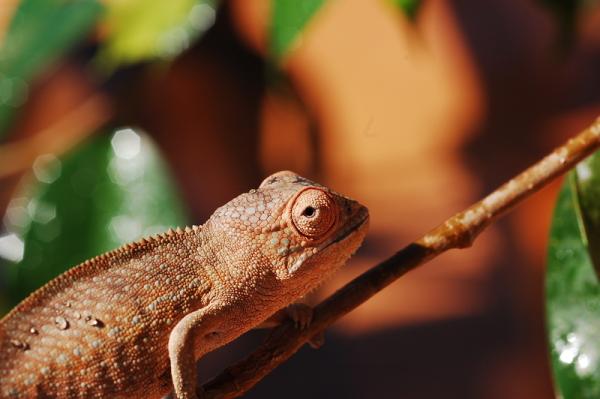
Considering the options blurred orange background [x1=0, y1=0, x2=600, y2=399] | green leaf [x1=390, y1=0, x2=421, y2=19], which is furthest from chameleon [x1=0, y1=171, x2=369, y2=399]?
blurred orange background [x1=0, y1=0, x2=600, y2=399]

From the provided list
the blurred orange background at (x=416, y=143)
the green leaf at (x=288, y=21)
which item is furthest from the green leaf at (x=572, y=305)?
the blurred orange background at (x=416, y=143)

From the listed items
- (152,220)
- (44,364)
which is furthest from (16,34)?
(44,364)

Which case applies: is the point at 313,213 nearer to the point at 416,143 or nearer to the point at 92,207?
the point at 92,207

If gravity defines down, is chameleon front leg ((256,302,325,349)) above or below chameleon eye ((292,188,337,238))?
below

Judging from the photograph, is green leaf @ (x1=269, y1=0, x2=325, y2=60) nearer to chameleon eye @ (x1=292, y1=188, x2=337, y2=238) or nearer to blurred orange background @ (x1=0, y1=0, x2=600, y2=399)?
chameleon eye @ (x1=292, y1=188, x2=337, y2=238)

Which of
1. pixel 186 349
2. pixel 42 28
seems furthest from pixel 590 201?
pixel 42 28

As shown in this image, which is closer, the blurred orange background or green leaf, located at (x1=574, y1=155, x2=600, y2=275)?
green leaf, located at (x1=574, y1=155, x2=600, y2=275)
